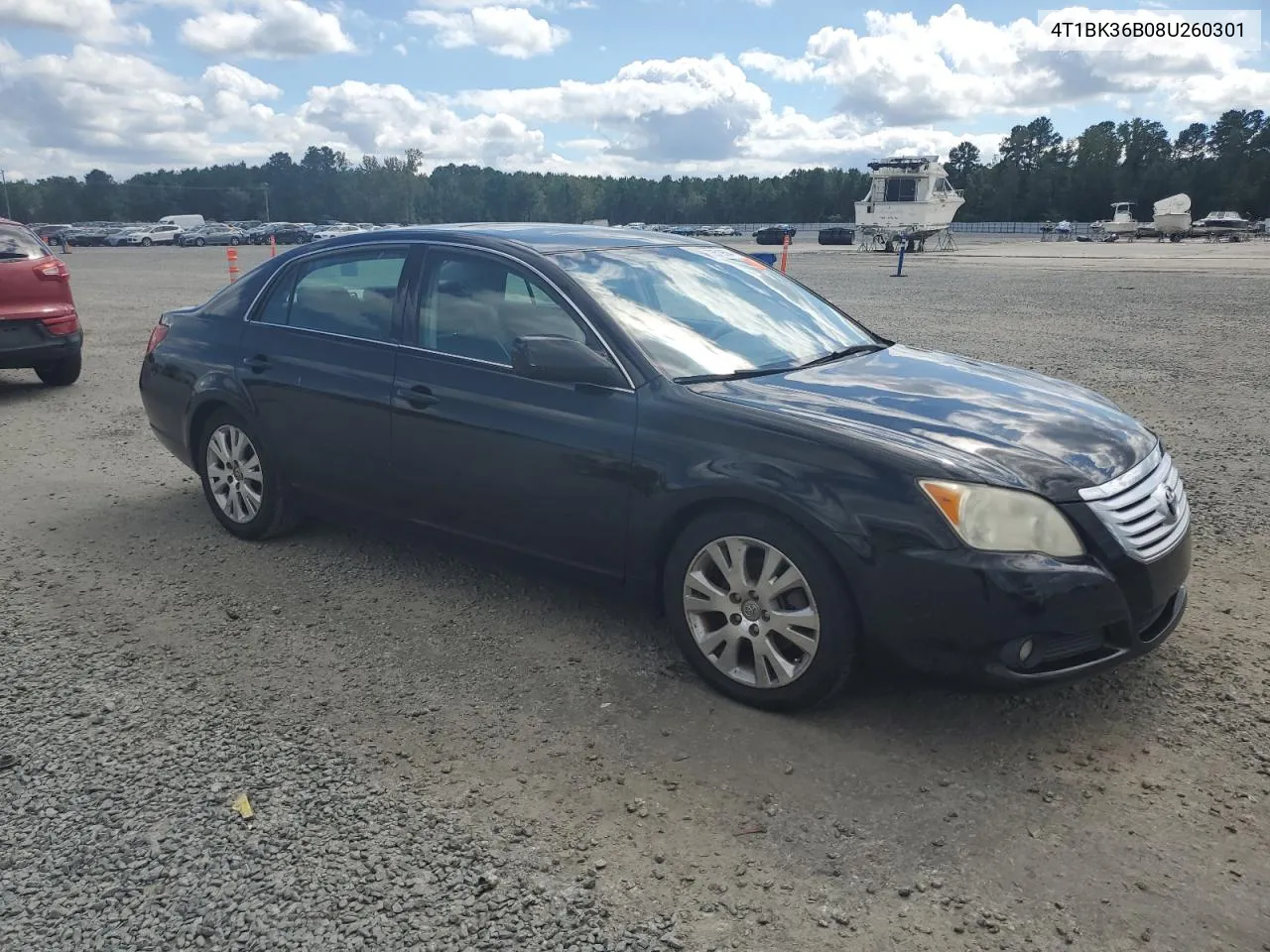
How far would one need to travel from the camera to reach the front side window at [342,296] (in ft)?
15.6

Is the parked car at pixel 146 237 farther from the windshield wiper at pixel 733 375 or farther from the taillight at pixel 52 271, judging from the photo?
the windshield wiper at pixel 733 375

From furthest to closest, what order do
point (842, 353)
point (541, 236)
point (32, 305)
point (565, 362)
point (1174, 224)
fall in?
point (1174, 224), point (32, 305), point (541, 236), point (842, 353), point (565, 362)

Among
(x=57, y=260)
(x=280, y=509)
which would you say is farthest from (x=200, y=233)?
(x=280, y=509)

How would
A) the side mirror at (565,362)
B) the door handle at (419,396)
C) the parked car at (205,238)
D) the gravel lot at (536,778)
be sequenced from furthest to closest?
1. the parked car at (205,238)
2. the door handle at (419,396)
3. the side mirror at (565,362)
4. the gravel lot at (536,778)

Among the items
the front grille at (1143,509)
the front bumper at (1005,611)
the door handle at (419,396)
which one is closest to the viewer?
the front bumper at (1005,611)

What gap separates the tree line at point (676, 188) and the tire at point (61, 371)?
95.4 metres

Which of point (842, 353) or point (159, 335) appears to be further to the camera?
point (159, 335)

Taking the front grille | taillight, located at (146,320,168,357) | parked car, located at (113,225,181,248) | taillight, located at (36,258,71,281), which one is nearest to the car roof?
taillight, located at (146,320,168,357)

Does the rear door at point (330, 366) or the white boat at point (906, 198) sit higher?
the white boat at point (906, 198)

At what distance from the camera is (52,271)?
9594 millimetres

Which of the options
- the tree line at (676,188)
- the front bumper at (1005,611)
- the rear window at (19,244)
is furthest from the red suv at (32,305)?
the tree line at (676,188)

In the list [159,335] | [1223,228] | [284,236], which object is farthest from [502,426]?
[1223,228]

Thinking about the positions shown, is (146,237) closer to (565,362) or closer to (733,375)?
(565,362)

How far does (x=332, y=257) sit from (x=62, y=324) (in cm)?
598
